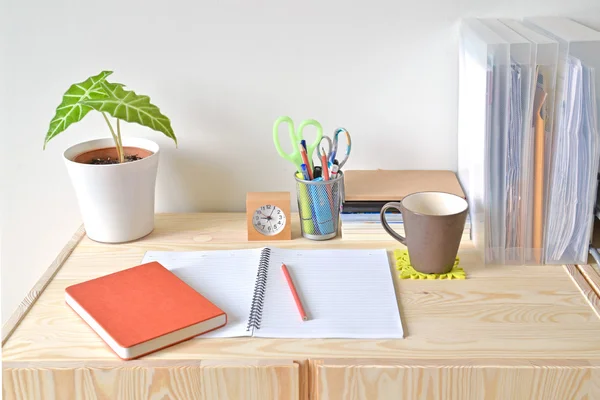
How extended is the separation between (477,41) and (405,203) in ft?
0.86

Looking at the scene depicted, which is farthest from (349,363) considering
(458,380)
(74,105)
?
(74,105)

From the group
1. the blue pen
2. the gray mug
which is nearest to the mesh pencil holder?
the blue pen

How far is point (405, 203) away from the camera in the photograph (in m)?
1.11

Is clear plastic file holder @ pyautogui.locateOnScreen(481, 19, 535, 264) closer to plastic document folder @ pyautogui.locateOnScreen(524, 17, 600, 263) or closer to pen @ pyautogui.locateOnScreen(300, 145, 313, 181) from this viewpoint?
plastic document folder @ pyautogui.locateOnScreen(524, 17, 600, 263)

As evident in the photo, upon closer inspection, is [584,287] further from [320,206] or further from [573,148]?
[320,206]

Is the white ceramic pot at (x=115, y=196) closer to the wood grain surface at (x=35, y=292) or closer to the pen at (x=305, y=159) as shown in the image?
the wood grain surface at (x=35, y=292)

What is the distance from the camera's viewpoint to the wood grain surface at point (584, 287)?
100 cm

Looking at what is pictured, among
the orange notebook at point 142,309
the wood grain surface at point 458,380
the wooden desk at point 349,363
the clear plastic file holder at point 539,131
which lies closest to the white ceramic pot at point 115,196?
the orange notebook at point 142,309

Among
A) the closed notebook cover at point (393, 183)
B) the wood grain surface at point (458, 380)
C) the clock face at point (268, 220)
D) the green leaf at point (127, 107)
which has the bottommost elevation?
the wood grain surface at point (458, 380)

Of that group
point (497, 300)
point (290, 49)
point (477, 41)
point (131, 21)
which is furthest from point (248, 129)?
point (497, 300)

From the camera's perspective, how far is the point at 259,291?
1038mm

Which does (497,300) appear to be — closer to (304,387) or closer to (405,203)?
(405,203)

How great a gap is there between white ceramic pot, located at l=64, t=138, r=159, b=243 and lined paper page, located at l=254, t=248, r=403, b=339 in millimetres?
232

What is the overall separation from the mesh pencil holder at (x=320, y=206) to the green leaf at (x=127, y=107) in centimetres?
24
